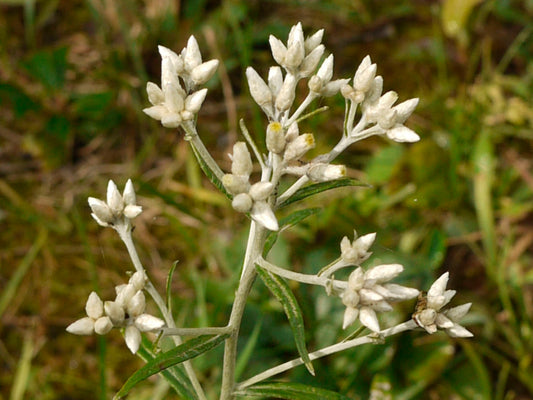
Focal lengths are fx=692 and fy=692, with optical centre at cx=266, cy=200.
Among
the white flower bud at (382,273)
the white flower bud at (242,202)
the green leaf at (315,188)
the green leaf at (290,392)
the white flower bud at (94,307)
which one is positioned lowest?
the green leaf at (290,392)

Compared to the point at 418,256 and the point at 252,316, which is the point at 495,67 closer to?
the point at 418,256

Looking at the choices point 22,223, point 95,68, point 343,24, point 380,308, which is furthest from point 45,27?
point 380,308

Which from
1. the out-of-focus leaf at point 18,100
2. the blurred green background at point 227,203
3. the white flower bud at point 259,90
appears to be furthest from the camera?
the out-of-focus leaf at point 18,100

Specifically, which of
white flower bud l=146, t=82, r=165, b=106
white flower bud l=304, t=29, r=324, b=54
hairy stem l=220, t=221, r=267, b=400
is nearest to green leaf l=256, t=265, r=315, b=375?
hairy stem l=220, t=221, r=267, b=400

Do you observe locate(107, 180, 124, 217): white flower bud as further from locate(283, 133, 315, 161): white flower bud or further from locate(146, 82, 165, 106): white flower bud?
locate(283, 133, 315, 161): white flower bud

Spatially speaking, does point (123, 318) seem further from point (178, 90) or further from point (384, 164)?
point (384, 164)

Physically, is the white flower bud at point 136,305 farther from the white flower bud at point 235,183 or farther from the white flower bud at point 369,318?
the white flower bud at point 369,318

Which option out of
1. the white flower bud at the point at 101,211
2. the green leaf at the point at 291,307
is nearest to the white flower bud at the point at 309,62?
the green leaf at the point at 291,307
